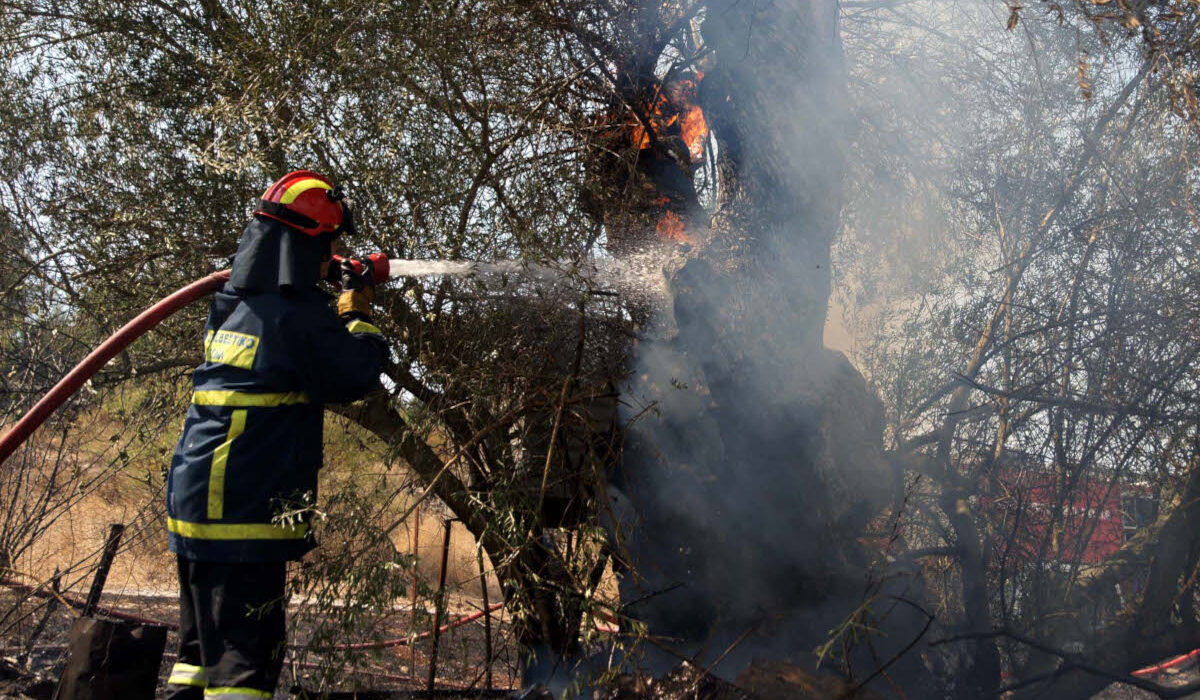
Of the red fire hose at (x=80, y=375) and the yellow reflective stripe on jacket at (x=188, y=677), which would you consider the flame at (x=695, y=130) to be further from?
the yellow reflective stripe on jacket at (x=188, y=677)

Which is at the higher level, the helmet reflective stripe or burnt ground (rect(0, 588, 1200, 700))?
the helmet reflective stripe

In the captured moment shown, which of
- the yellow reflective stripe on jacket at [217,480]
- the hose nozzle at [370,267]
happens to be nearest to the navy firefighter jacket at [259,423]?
the yellow reflective stripe on jacket at [217,480]

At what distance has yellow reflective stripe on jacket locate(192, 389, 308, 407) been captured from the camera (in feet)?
9.20

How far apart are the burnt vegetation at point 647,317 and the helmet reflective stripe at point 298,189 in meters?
0.76

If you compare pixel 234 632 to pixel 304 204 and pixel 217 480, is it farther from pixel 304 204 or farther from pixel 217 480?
pixel 304 204

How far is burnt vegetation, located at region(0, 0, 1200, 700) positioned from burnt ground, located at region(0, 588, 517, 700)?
17cm

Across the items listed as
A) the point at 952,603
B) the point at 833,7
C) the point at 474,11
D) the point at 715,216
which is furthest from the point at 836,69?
the point at 952,603

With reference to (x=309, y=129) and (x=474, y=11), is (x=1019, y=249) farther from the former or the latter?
(x=309, y=129)

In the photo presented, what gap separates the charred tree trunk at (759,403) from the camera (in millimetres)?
4434

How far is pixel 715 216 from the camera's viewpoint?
4.75 meters

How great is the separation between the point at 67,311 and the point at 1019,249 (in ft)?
21.6

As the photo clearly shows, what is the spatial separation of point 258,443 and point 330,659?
2.97ft

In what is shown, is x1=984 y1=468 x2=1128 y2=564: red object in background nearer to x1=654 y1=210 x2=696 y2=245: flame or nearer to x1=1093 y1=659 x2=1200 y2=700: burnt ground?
x1=1093 y1=659 x2=1200 y2=700: burnt ground

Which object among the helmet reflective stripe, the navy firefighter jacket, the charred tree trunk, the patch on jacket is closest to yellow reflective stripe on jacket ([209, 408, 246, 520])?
the navy firefighter jacket
